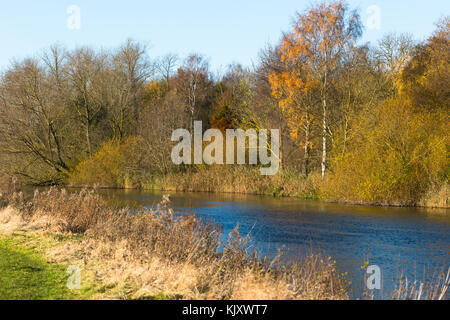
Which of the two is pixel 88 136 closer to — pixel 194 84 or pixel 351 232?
pixel 194 84

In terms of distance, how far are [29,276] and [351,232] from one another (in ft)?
35.0

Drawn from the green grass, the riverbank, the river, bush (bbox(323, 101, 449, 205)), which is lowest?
the river

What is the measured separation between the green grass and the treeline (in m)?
17.3

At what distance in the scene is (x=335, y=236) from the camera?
586 inches

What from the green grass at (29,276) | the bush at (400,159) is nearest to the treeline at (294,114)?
the bush at (400,159)

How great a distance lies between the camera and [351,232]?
15.7 metres

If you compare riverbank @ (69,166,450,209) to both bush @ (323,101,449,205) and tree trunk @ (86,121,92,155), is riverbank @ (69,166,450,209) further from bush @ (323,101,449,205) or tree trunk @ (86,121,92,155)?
tree trunk @ (86,121,92,155)

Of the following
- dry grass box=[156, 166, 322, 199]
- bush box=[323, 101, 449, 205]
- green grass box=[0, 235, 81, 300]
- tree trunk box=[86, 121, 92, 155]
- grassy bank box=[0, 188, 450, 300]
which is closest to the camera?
green grass box=[0, 235, 81, 300]

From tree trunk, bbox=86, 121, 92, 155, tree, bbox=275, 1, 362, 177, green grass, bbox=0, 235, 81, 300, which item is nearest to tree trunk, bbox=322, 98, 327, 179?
tree, bbox=275, 1, 362, 177

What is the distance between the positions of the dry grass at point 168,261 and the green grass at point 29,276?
0.44m

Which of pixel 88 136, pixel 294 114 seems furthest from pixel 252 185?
pixel 88 136

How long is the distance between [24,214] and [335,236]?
30.1ft

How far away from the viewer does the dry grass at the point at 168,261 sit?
7.01 metres

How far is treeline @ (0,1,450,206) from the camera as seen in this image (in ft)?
75.9
